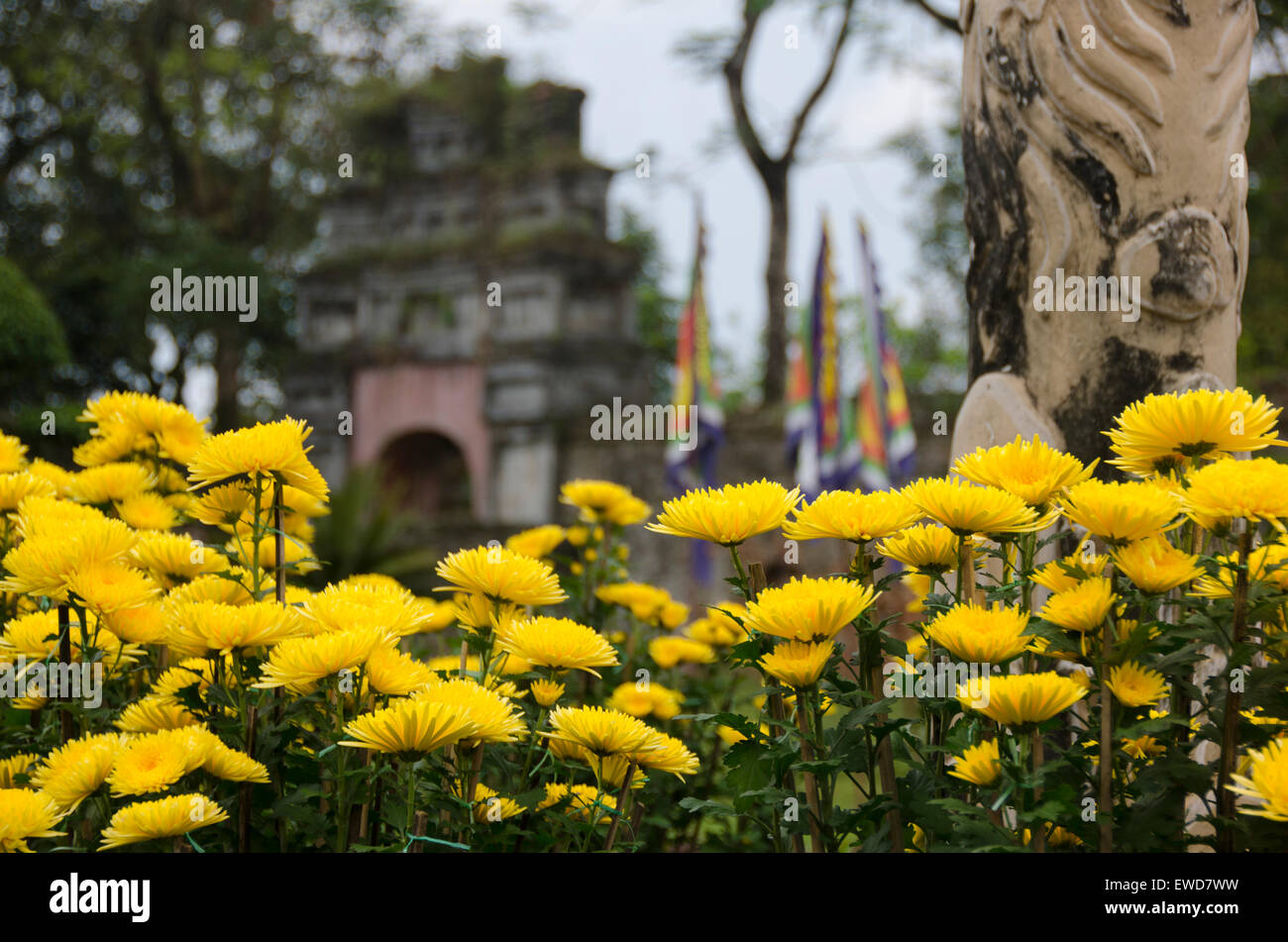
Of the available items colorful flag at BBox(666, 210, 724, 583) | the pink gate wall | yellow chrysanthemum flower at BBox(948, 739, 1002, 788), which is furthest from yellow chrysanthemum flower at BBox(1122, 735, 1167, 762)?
the pink gate wall

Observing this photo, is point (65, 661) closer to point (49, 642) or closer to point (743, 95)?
point (49, 642)

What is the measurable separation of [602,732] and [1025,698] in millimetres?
412

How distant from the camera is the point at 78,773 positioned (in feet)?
3.63

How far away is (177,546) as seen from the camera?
1.43m

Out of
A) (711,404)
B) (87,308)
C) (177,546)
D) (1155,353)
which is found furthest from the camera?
(87,308)

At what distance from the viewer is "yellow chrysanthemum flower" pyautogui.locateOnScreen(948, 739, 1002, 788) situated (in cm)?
100

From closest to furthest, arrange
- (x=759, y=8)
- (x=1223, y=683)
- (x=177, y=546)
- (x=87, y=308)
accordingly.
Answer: (x=1223, y=683)
(x=177, y=546)
(x=759, y=8)
(x=87, y=308)

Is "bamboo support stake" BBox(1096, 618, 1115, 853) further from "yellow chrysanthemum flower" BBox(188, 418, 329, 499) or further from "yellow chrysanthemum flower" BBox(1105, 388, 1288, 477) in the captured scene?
"yellow chrysanthemum flower" BBox(188, 418, 329, 499)

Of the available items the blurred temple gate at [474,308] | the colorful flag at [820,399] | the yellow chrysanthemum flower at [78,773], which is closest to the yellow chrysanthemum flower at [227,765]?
the yellow chrysanthemum flower at [78,773]

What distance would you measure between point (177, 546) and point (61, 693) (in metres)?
0.22

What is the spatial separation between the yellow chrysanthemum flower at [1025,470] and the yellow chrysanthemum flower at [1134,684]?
0.19m

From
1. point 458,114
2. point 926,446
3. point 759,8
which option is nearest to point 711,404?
point 926,446
